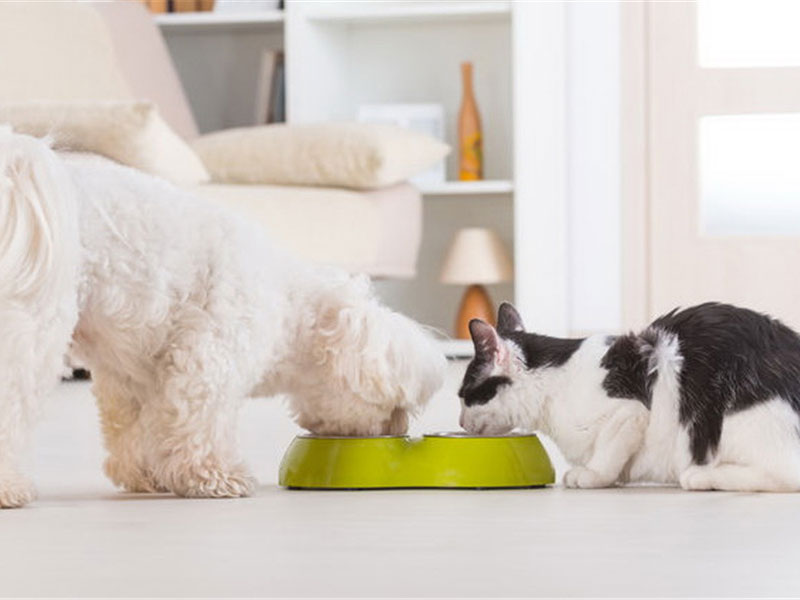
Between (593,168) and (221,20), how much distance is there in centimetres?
132

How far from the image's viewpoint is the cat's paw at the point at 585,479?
201 centimetres

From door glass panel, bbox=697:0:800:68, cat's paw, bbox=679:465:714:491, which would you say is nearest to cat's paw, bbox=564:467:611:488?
cat's paw, bbox=679:465:714:491

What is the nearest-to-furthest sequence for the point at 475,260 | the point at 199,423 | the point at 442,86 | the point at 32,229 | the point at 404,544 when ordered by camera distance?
the point at 404,544 → the point at 32,229 → the point at 199,423 → the point at 475,260 → the point at 442,86

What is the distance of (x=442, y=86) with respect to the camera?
18.6ft

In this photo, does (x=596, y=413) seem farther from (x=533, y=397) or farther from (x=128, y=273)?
(x=128, y=273)

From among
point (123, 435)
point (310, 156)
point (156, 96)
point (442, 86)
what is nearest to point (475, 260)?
point (442, 86)

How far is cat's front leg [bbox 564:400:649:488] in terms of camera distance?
199 centimetres

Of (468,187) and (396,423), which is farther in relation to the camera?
(468,187)

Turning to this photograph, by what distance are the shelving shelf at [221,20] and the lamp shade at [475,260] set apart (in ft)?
3.16

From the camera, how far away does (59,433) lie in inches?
117

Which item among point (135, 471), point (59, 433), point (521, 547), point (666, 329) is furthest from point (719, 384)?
point (59, 433)

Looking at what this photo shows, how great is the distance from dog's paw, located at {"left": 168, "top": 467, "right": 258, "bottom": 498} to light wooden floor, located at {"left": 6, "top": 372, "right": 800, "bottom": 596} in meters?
0.04

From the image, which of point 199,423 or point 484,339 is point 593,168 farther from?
point 199,423

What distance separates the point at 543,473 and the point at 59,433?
1.21m
